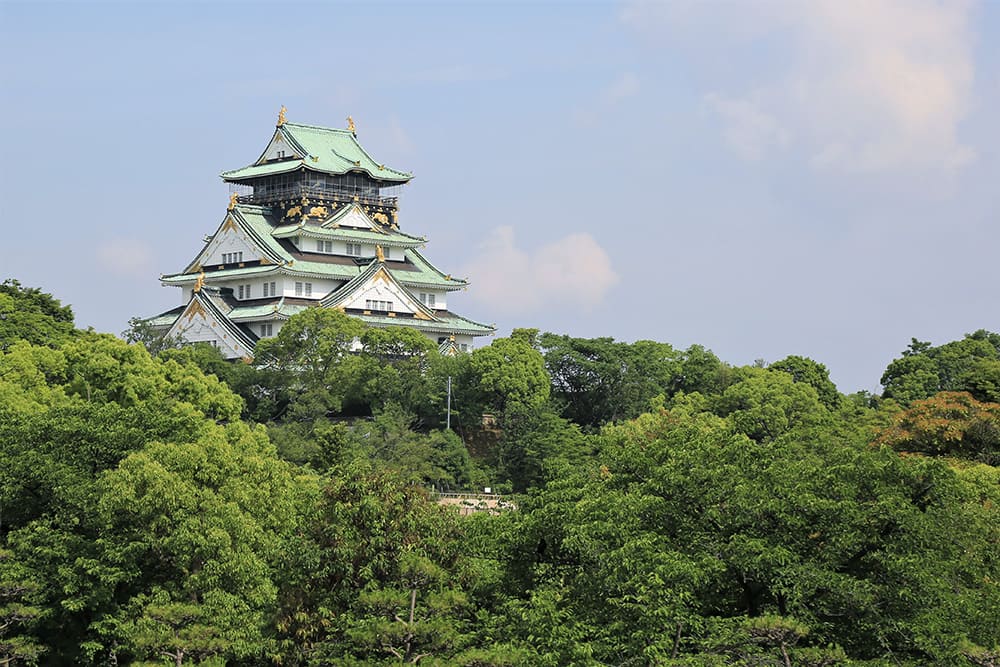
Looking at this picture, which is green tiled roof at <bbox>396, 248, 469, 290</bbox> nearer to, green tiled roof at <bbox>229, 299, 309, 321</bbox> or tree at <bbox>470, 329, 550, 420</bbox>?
green tiled roof at <bbox>229, 299, 309, 321</bbox>

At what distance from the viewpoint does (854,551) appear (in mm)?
29281

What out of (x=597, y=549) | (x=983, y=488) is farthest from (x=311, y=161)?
(x=597, y=549)

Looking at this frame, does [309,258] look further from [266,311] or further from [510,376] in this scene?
[510,376]

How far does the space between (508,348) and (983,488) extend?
31510mm

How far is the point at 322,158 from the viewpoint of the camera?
283ft

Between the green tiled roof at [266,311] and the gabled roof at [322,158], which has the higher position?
the gabled roof at [322,158]

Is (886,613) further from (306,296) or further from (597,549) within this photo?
(306,296)

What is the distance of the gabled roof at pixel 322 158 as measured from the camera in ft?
280

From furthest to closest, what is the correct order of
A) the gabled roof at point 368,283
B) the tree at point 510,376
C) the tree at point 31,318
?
the gabled roof at point 368,283 < the tree at point 510,376 < the tree at point 31,318

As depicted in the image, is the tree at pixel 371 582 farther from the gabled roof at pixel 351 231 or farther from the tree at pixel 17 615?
the gabled roof at pixel 351 231

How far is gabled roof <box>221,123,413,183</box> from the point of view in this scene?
85312 mm

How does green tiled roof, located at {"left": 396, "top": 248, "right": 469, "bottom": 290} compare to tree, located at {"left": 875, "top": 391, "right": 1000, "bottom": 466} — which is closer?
tree, located at {"left": 875, "top": 391, "right": 1000, "bottom": 466}

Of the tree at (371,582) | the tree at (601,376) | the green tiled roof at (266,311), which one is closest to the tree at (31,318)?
the green tiled roof at (266,311)

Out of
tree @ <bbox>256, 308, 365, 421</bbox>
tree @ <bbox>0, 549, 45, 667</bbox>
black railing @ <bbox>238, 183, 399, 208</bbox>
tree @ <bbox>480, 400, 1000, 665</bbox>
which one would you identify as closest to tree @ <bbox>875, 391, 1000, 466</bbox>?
tree @ <bbox>480, 400, 1000, 665</bbox>
